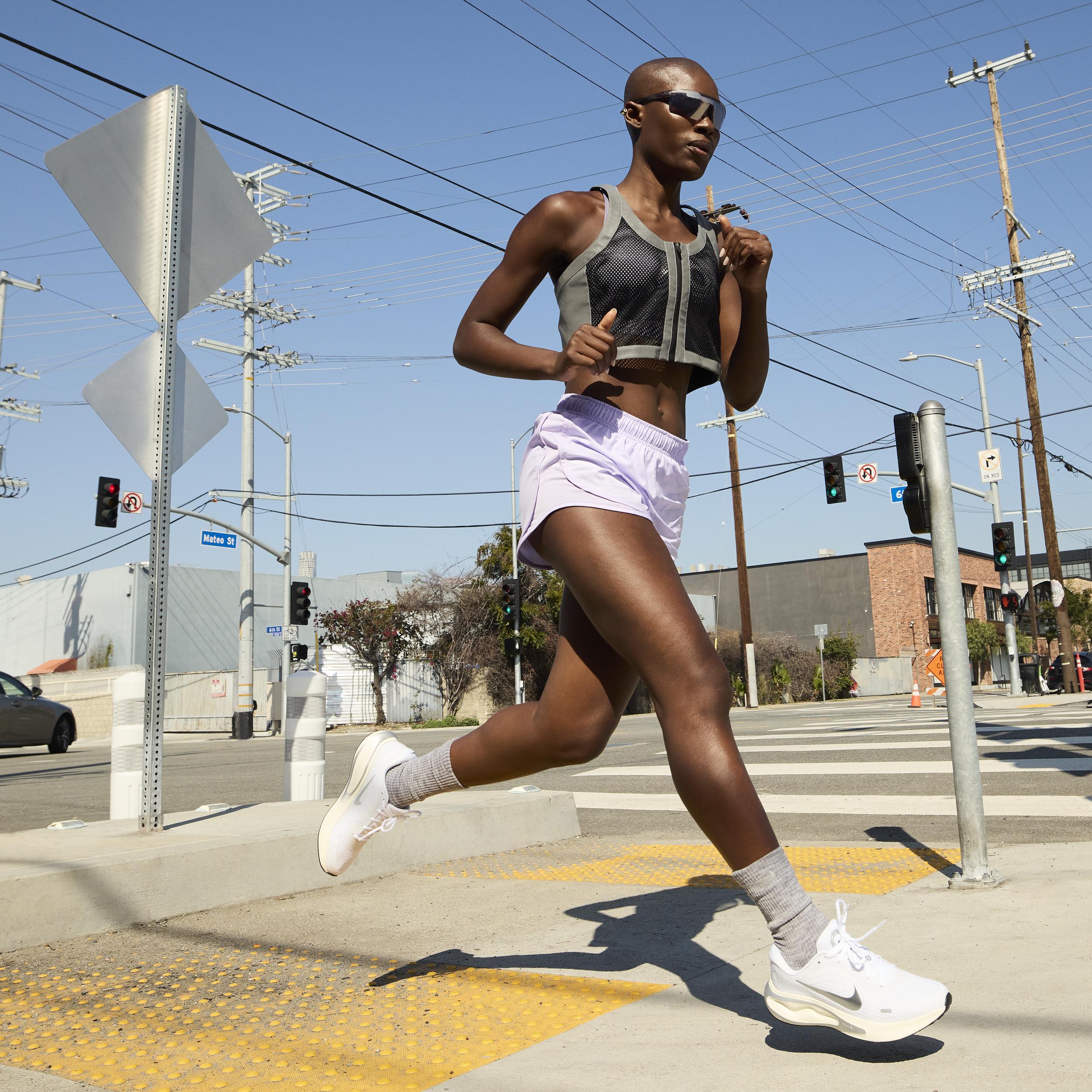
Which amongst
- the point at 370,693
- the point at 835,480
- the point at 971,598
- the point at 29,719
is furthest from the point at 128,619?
the point at 971,598

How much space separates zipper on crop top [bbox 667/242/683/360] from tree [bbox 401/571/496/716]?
27473mm

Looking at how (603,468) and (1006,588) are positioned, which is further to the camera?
(1006,588)

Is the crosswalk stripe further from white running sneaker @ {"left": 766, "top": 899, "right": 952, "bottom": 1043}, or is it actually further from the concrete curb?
white running sneaker @ {"left": 766, "top": 899, "right": 952, "bottom": 1043}

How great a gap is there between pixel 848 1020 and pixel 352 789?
1.36 meters

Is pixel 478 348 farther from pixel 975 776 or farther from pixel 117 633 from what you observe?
pixel 117 633

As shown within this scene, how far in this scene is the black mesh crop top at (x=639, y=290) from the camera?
2.31 m

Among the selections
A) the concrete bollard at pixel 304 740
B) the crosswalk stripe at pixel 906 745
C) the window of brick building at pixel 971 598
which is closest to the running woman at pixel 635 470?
the concrete bollard at pixel 304 740

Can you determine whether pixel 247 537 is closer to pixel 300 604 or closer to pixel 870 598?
pixel 300 604

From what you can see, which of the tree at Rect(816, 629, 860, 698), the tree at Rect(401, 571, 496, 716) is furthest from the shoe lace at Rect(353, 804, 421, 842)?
the tree at Rect(816, 629, 860, 698)

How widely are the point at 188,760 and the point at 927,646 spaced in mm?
40901

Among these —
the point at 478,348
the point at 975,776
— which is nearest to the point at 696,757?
the point at 478,348

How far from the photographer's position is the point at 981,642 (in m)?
50.8

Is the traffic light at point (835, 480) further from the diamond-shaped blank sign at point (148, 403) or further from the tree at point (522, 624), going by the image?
the diamond-shaped blank sign at point (148, 403)

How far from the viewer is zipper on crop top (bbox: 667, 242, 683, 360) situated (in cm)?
234
